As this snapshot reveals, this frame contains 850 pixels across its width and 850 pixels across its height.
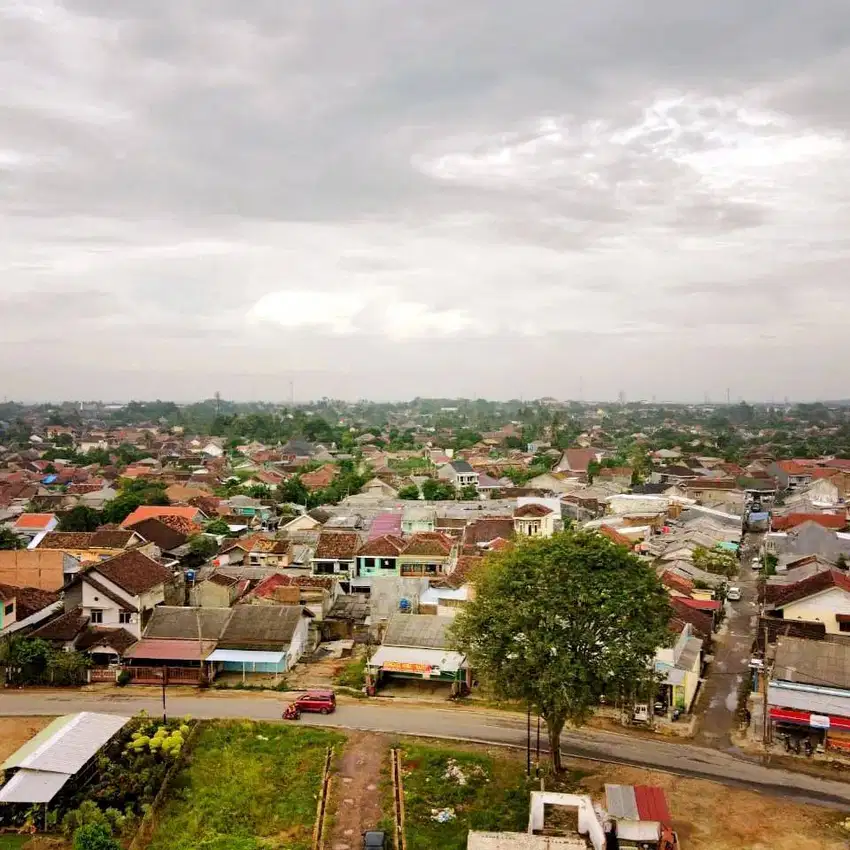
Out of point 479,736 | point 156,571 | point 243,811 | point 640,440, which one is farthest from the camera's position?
point 640,440

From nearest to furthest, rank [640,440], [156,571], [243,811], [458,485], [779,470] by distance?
[243,811], [156,571], [458,485], [779,470], [640,440]

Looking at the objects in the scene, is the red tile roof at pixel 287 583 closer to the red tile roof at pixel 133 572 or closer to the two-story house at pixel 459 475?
the red tile roof at pixel 133 572

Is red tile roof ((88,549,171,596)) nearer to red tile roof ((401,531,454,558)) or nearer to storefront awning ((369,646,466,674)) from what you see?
storefront awning ((369,646,466,674))

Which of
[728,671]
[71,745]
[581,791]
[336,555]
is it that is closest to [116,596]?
[71,745]

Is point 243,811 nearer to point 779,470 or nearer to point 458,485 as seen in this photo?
point 458,485

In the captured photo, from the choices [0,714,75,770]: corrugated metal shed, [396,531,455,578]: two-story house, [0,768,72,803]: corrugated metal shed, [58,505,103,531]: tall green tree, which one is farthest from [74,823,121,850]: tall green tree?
[58,505,103,531]: tall green tree

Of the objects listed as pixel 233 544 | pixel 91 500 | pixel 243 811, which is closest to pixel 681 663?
pixel 243 811
